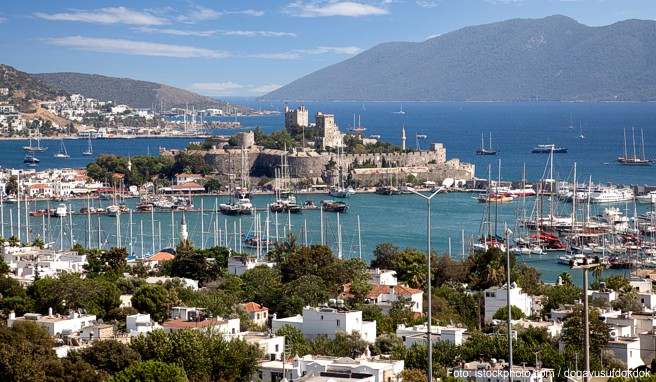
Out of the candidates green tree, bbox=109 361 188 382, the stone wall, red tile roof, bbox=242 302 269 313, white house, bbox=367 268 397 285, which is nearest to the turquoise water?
the stone wall

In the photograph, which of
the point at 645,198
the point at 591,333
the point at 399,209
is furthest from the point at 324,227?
the point at 591,333

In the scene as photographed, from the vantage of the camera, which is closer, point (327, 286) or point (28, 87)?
point (327, 286)

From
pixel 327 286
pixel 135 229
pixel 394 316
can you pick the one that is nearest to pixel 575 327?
pixel 394 316

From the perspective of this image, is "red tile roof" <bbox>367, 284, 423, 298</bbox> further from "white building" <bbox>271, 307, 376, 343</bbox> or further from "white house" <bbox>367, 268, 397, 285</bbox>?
"white building" <bbox>271, 307, 376, 343</bbox>

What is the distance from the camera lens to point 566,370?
15.3 meters

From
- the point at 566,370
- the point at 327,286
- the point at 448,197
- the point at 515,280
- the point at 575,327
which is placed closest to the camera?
the point at 566,370

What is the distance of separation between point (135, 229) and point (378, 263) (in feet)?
60.5

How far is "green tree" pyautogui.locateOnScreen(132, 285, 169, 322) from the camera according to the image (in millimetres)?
20812

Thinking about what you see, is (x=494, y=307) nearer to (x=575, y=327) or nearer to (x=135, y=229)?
(x=575, y=327)

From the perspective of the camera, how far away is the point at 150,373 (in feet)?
46.8

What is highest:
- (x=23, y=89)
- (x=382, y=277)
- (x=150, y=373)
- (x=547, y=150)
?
(x=23, y=89)

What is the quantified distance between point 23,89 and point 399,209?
4051 inches

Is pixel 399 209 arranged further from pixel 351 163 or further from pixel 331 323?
pixel 331 323

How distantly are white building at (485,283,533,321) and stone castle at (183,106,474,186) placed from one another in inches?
1672
